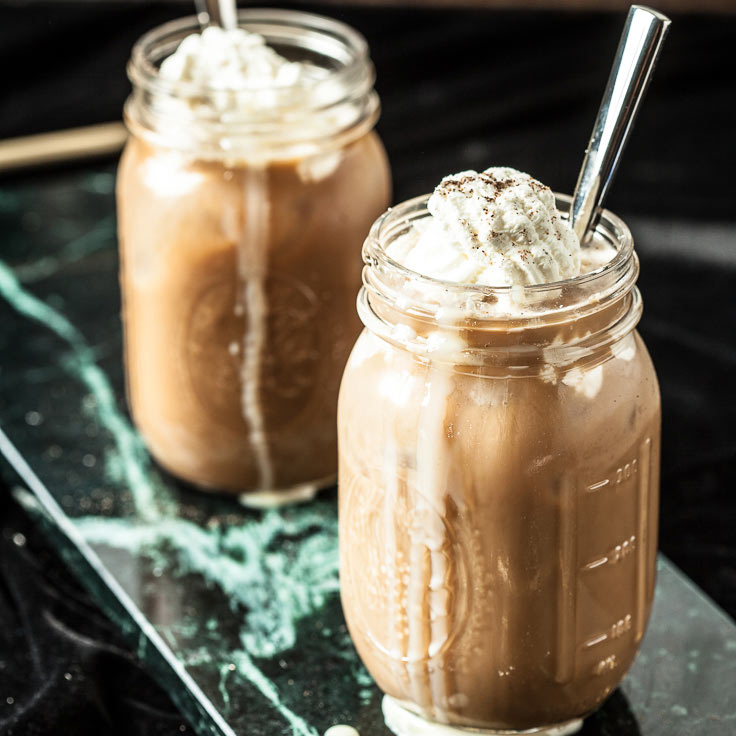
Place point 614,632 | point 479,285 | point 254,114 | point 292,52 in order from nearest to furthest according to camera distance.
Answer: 1. point 479,285
2. point 614,632
3. point 254,114
4. point 292,52

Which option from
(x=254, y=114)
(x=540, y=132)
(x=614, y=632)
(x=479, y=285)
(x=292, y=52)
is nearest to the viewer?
(x=479, y=285)

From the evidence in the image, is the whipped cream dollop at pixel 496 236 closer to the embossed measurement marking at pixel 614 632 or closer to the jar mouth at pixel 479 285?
the jar mouth at pixel 479 285

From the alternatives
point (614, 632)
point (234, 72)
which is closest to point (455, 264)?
point (614, 632)

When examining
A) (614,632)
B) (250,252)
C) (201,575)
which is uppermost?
(250,252)

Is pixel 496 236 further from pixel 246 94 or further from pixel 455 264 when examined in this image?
pixel 246 94

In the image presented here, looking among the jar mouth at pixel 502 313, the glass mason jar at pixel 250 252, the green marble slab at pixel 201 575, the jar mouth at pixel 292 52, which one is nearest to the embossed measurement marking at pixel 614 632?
the green marble slab at pixel 201 575

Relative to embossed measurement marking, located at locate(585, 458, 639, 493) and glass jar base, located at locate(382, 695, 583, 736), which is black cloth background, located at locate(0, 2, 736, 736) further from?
embossed measurement marking, located at locate(585, 458, 639, 493)
